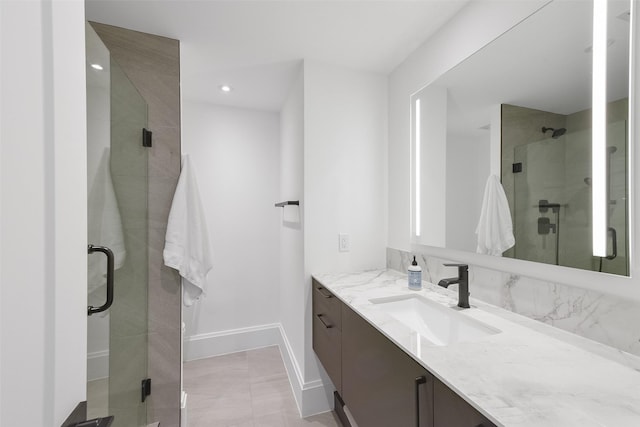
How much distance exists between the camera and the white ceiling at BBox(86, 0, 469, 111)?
1.39 m

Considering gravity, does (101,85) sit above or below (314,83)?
below

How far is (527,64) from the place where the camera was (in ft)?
3.70

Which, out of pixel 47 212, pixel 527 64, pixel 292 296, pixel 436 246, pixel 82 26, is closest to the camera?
pixel 47 212

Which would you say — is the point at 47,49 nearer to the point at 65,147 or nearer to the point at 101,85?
the point at 65,147

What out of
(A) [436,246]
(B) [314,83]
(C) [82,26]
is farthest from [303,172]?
(C) [82,26]

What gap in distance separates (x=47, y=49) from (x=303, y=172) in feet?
4.84

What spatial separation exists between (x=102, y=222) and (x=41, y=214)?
0.97 meters

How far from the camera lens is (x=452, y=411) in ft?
2.26

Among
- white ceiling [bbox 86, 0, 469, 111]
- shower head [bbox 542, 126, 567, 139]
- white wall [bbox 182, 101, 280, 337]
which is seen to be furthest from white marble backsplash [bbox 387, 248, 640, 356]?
white wall [bbox 182, 101, 280, 337]

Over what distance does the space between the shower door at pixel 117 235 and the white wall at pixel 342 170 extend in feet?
3.22

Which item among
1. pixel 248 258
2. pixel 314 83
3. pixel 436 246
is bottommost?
pixel 248 258

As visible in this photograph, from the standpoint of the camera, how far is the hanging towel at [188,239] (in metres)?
1.63

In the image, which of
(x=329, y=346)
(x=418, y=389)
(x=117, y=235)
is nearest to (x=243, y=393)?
(x=329, y=346)

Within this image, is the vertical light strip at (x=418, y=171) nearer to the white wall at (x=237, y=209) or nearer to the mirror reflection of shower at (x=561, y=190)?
the mirror reflection of shower at (x=561, y=190)
